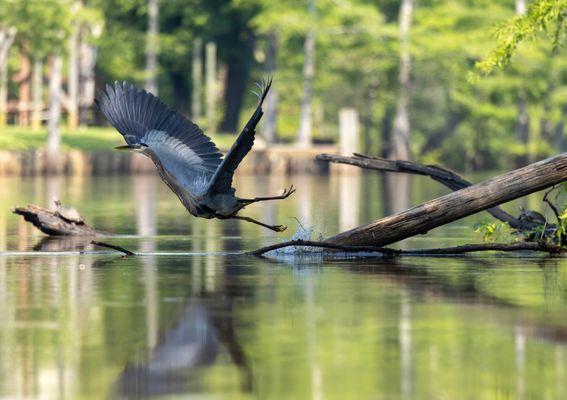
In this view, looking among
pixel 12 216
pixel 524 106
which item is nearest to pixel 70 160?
pixel 524 106

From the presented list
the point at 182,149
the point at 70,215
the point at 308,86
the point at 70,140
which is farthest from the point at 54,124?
the point at 182,149

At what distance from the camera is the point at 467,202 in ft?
64.6

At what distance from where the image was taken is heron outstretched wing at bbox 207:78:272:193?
653 inches

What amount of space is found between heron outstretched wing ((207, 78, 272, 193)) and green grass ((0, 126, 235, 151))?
2073 inches

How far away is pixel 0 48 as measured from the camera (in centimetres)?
7450

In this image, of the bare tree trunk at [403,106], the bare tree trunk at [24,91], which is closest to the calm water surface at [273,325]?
the bare tree trunk at [403,106]

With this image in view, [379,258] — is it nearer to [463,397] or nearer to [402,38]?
[463,397]

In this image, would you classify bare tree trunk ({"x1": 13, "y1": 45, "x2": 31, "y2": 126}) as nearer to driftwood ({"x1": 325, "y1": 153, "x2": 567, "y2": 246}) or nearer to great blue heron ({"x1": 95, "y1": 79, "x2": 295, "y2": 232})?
great blue heron ({"x1": 95, "y1": 79, "x2": 295, "y2": 232})

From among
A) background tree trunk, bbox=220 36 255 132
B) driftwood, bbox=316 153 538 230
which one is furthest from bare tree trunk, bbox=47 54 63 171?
→ driftwood, bbox=316 153 538 230

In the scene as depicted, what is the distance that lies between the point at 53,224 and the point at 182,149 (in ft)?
20.0

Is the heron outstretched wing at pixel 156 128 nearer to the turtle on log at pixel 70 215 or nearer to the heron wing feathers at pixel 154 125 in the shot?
the heron wing feathers at pixel 154 125

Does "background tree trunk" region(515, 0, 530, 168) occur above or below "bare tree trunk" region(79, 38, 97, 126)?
below

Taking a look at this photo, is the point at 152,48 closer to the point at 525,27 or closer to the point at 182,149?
the point at 525,27

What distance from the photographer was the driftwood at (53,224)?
81.1ft
